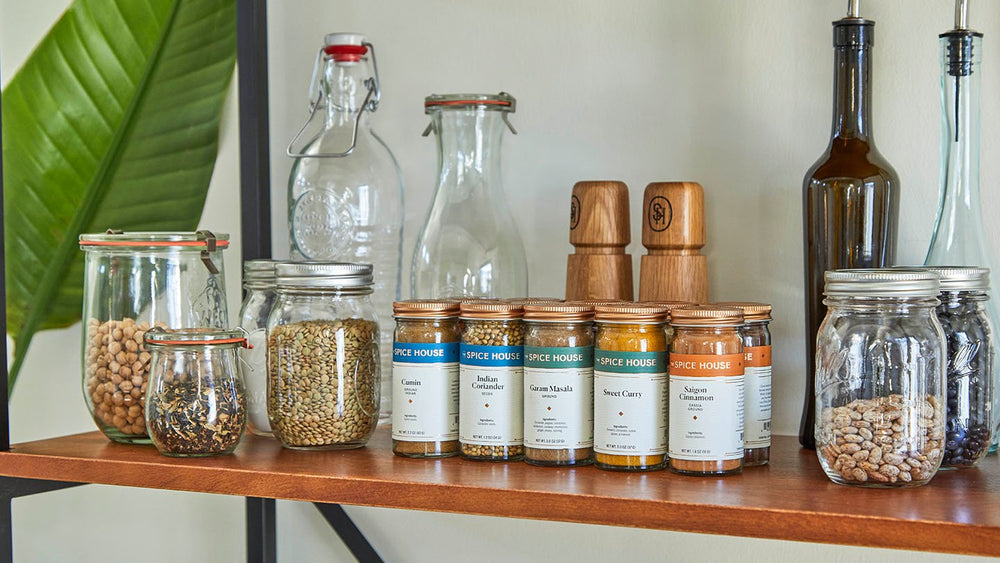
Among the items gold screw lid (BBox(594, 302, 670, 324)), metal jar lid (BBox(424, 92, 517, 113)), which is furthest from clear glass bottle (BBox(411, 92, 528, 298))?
gold screw lid (BBox(594, 302, 670, 324))

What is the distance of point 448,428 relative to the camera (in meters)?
0.84

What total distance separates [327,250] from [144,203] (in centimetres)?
50

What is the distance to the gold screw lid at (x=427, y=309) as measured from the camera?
83 cm

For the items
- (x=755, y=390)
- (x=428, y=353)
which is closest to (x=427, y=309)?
(x=428, y=353)

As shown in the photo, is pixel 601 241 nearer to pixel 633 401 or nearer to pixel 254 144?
pixel 633 401

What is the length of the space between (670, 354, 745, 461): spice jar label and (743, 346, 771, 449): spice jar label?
0.04m

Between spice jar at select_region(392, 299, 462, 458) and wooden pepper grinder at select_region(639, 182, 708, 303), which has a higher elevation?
wooden pepper grinder at select_region(639, 182, 708, 303)

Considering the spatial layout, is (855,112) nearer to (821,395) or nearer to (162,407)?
(821,395)

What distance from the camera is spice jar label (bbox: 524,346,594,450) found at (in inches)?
31.0

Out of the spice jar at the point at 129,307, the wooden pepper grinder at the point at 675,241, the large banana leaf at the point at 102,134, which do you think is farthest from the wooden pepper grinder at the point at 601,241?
the large banana leaf at the point at 102,134

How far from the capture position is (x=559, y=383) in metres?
0.79

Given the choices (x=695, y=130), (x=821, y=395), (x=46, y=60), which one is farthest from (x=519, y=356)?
(x=46, y=60)

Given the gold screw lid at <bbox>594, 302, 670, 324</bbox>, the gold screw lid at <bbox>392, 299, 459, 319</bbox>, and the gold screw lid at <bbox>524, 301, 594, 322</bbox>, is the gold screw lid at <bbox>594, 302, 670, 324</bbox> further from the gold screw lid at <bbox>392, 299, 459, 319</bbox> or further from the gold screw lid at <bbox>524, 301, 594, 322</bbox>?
the gold screw lid at <bbox>392, 299, 459, 319</bbox>

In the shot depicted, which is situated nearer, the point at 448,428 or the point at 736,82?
the point at 448,428
